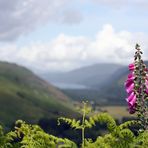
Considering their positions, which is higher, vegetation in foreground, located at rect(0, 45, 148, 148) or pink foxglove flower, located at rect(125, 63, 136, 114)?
pink foxglove flower, located at rect(125, 63, 136, 114)

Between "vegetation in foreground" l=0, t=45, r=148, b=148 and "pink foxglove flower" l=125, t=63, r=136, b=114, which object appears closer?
"vegetation in foreground" l=0, t=45, r=148, b=148

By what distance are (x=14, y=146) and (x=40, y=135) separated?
86 centimetres

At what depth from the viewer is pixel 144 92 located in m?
8.95

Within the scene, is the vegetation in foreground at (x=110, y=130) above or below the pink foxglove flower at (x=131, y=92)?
below

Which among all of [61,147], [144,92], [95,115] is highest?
[144,92]

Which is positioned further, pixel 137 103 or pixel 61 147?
pixel 137 103

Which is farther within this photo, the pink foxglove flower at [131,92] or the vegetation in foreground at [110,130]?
the pink foxglove flower at [131,92]

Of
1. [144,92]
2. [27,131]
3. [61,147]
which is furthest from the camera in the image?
[144,92]

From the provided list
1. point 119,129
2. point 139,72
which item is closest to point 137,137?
point 119,129

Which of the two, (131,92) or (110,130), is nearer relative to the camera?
(110,130)

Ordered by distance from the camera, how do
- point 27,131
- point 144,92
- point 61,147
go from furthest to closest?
point 144,92 < point 27,131 < point 61,147

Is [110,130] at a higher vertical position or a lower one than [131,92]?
lower

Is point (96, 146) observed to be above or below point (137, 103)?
below

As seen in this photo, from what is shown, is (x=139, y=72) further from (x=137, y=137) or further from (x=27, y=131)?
(x=27, y=131)
